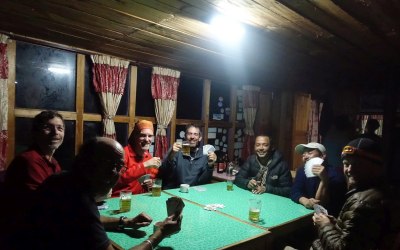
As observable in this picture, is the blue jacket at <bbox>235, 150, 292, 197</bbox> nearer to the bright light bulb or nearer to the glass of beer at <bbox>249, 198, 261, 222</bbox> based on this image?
the glass of beer at <bbox>249, 198, 261, 222</bbox>

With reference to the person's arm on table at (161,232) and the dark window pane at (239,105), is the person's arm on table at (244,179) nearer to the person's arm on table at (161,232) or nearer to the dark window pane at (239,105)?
the person's arm on table at (161,232)

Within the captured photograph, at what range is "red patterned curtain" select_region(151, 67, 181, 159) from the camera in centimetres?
520

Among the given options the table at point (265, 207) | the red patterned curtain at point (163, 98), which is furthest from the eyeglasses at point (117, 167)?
the red patterned curtain at point (163, 98)

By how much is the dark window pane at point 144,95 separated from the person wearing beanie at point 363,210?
4002mm

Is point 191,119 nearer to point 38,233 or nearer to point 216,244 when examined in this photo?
point 216,244

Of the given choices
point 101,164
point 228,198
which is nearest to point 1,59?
point 101,164

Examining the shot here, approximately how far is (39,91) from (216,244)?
3.73 m

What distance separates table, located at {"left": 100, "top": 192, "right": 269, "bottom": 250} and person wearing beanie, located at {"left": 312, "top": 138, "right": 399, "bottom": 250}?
55cm

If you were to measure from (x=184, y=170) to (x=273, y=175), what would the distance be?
1.37 m

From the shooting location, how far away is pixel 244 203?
304 centimetres

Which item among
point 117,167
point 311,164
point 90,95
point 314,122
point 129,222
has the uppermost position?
point 90,95

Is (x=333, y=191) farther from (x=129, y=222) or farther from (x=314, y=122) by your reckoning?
(x=314, y=122)

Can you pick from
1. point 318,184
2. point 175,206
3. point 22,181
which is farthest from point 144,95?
point 175,206

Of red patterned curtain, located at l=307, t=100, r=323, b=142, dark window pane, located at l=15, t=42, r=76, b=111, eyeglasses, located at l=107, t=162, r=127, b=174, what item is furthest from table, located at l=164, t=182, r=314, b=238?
red patterned curtain, located at l=307, t=100, r=323, b=142
